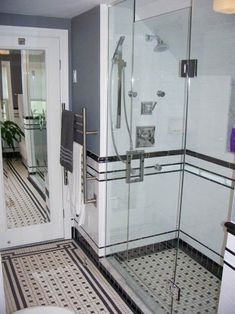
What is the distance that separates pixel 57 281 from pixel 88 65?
5.79 feet

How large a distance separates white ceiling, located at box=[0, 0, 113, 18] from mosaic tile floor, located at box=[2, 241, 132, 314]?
209 centimetres

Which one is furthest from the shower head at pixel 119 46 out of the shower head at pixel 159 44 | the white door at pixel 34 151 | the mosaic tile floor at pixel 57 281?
the mosaic tile floor at pixel 57 281

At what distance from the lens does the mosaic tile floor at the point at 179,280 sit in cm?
232

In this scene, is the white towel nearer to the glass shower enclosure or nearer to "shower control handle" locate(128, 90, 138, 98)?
the glass shower enclosure

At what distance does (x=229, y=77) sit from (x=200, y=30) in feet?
1.49

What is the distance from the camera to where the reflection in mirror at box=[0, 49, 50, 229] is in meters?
2.86

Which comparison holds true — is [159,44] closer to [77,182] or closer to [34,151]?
[77,182]

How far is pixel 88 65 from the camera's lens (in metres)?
2.67

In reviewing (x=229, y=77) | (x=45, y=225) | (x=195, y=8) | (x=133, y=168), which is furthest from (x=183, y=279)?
(x=195, y=8)

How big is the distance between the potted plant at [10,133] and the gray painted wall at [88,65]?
57cm

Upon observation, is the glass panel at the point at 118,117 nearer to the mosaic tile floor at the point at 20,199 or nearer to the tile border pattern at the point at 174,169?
the tile border pattern at the point at 174,169

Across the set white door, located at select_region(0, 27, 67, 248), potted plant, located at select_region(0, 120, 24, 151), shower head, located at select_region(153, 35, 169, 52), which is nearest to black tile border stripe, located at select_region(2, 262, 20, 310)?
white door, located at select_region(0, 27, 67, 248)

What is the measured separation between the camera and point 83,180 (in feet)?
8.73

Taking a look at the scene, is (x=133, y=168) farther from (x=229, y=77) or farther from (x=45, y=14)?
(x=45, y=14)
